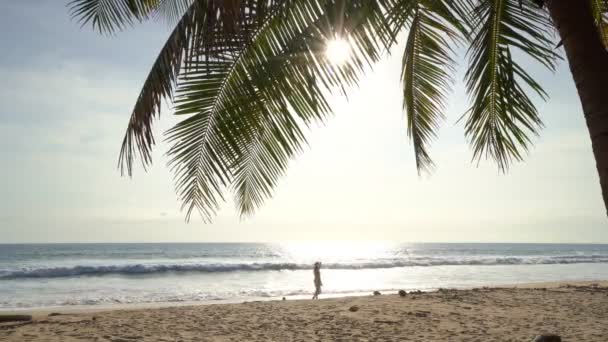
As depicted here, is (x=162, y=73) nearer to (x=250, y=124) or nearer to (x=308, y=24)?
(x=250, y=124)

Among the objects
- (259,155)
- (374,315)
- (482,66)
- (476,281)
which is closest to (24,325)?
(374,315)

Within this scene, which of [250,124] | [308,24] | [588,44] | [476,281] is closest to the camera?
[588,44]

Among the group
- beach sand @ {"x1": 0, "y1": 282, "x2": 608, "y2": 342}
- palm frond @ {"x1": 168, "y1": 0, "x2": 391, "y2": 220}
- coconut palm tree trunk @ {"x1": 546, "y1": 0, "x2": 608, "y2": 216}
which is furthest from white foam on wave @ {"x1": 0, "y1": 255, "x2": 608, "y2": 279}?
coconut palm tree trunk @ {"x1": 546, "y1": 0, "x2": 608, "y2": 216}

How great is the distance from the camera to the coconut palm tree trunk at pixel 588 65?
214 cm

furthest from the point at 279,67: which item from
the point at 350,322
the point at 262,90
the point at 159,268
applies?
the point at 159,268

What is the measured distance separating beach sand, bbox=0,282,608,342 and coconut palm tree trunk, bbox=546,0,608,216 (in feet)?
16.7

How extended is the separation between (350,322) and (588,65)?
6715 mm

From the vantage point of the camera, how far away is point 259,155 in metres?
3.33

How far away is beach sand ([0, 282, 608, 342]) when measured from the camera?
280 inches

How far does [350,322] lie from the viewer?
816cm

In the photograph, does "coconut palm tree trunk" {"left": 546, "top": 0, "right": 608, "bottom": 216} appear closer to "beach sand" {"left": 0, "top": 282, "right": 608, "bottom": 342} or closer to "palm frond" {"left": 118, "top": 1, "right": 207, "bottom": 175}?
"palm frond" {"left": 118, "top": 1, "right": 207, "bottom": 175}

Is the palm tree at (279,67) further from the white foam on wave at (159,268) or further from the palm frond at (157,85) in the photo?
the white foam on wave at (159,268)

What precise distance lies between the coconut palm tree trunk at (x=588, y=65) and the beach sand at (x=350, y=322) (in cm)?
509

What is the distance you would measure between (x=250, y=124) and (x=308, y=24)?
746mm
